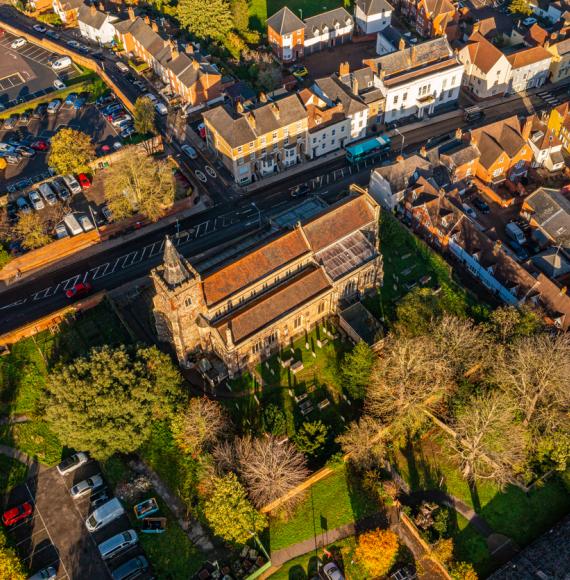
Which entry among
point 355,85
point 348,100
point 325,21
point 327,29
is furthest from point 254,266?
point 325,21

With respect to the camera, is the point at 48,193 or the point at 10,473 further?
the point at 48,193

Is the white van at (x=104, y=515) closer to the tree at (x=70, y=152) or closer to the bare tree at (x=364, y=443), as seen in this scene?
the bare tree at (x=364, y=443)

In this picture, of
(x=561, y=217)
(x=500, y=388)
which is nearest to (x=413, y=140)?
(x=561, y=217)

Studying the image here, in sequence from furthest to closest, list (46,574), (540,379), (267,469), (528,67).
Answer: (528,67), (540,379), (267,469), (46,574)

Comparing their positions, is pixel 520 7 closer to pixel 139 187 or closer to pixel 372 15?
pixel 372 15

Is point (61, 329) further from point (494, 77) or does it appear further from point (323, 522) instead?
point (494, 77)

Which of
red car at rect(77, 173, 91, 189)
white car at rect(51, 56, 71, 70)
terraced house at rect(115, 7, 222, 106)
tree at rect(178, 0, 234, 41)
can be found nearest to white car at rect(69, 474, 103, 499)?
red car at rect(77, 173, 91, 189)
